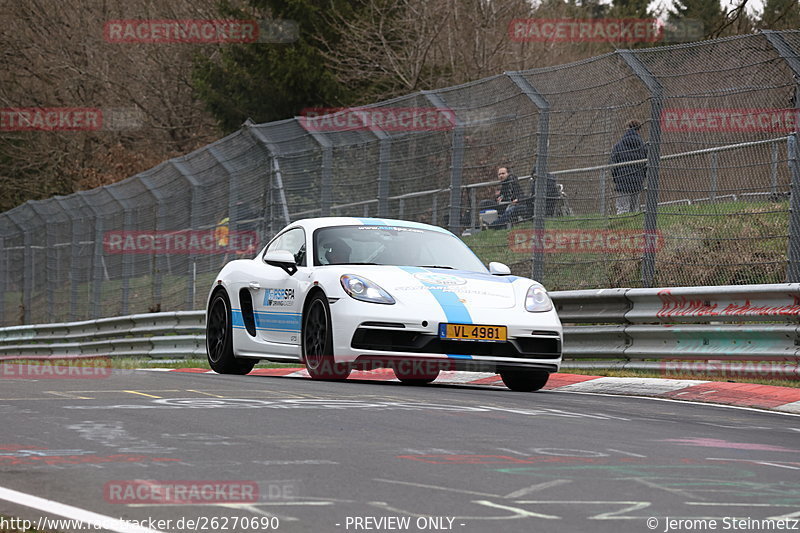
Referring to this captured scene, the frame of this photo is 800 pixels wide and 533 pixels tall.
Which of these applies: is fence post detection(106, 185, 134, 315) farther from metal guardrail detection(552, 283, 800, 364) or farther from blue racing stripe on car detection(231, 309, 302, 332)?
metal guardrail detection(552, 283, 800, 364)

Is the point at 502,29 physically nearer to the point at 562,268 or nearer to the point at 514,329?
the point at 562,268

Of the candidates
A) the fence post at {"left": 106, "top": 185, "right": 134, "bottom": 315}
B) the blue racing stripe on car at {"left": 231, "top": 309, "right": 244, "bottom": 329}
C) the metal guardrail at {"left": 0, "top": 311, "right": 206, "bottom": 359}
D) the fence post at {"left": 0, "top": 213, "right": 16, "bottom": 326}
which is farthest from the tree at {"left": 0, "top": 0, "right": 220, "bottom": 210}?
the blue racing stripe on car at {"left": 231, "top": 309, "right": 244, "bottom": 329}

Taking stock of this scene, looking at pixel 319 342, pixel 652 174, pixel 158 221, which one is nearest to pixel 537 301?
pixel 319 342

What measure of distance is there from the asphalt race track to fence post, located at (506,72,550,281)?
4.38 metres

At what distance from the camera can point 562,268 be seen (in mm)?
13195

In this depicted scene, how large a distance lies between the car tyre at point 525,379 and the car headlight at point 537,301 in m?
0.52

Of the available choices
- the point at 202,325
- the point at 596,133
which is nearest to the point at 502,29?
the point at 202,325

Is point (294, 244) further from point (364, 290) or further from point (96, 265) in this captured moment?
point (96, 265)

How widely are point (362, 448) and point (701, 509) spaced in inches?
73.5

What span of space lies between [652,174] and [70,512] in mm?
Result: 8547

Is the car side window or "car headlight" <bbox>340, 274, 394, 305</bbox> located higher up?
the car side window

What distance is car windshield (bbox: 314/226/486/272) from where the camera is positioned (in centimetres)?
1116

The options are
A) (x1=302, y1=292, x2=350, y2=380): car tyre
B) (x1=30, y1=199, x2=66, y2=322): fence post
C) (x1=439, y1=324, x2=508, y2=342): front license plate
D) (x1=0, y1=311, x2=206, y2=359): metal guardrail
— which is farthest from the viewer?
(x1=30, y1=199, x2=66, y2=322): fence post

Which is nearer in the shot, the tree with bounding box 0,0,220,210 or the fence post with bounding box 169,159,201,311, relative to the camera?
the fence post with bounding box 169,159,201,311
